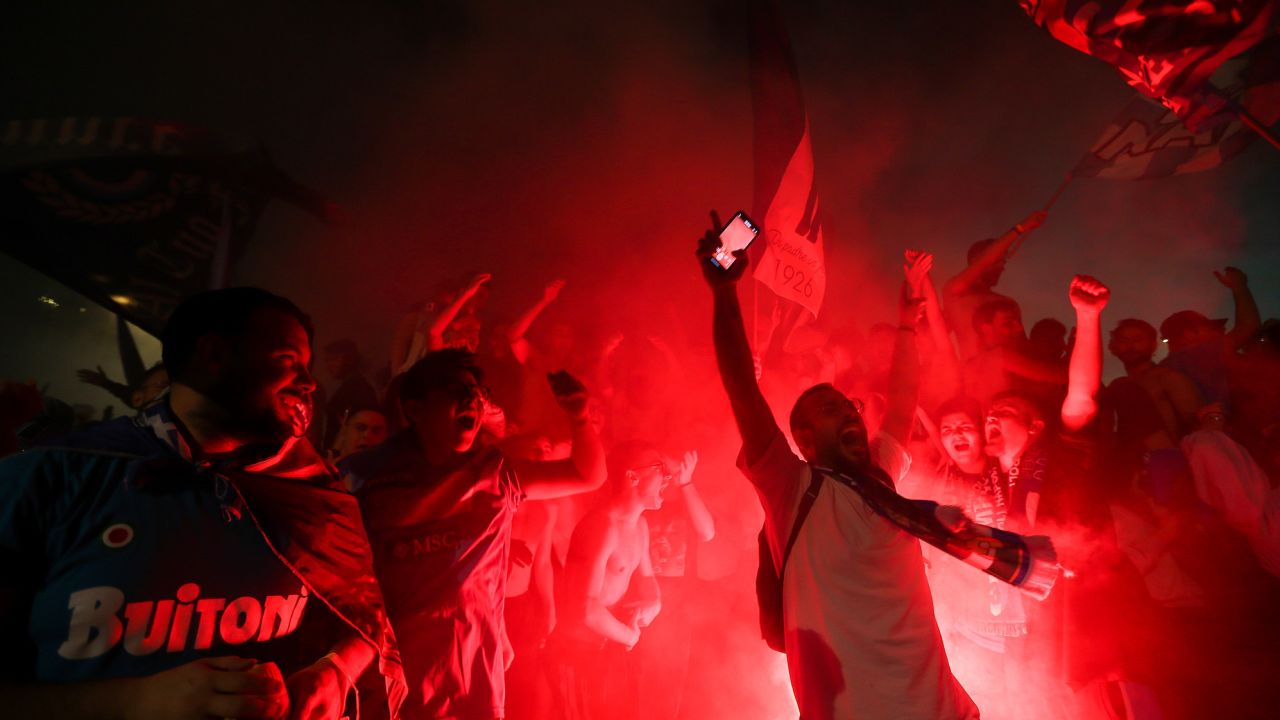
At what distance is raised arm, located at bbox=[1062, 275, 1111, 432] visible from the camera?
3135mm

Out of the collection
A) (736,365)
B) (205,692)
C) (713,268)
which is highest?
(713,268)

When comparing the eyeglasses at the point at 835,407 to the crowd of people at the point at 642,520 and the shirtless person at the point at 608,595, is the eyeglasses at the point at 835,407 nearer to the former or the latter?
the crowd of people at the point at 642,520

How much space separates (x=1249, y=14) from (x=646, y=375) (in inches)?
189

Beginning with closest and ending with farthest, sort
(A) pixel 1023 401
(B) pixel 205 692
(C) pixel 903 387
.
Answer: (B) pixel 205 692, (C) pixel 903 387, (A) pixel 1023 401

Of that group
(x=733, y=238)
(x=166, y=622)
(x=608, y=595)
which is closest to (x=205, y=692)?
(x=166, y=622)

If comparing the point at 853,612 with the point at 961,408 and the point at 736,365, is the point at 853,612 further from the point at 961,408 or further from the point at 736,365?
the point at 961,408

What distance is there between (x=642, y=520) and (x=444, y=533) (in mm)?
2489

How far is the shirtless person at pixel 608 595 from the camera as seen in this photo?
4.07 m

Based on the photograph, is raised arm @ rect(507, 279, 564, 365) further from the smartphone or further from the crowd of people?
the smartphone

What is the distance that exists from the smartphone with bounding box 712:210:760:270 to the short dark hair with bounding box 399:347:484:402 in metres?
1.05

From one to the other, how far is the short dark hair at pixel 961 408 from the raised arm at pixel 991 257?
101 cm

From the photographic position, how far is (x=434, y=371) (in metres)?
2.39

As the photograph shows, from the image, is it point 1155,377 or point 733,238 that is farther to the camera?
point 1155,377

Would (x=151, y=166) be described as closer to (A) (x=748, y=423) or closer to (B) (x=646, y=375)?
(B) (x=646, y=375)
